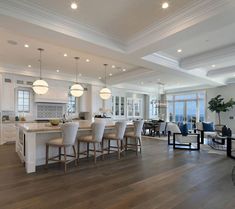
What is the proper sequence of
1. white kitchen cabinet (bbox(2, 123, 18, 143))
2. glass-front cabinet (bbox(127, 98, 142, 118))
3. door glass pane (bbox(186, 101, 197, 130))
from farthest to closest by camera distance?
1. glass-front cabinet (bbox(127, 98, 142, 118))
2. door glass pane (bbox(186, 101, 197, 130))
3. white kitchen cabinet (bbox(2, 123, 18, 143))

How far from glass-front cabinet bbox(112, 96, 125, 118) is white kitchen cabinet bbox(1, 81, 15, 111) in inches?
212

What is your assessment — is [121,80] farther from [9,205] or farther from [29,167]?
[9,205]

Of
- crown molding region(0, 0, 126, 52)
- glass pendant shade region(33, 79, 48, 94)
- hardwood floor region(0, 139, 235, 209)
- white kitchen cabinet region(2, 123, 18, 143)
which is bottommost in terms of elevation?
hardwood floor region(0, 139, 235, 209)

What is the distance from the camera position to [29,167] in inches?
143

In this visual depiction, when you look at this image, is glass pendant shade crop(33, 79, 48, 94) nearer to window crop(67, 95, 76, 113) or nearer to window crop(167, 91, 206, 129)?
window crop(67, 95, 76, 113)

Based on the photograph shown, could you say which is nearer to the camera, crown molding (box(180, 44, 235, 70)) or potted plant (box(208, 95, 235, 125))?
crown molding (box(180, 44, 235, 70))

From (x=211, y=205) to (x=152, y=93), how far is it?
10754mm

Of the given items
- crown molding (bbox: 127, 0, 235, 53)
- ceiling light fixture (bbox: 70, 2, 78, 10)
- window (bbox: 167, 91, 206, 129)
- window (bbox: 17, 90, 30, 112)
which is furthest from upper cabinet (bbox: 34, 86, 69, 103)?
window (bbox: 167, 91, 206, 129)

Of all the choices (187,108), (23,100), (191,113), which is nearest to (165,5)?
(23,100)

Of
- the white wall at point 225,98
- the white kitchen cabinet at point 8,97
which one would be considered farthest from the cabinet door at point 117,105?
the white kitchen cabinet at point 8,97

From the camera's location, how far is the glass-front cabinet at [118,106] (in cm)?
1063

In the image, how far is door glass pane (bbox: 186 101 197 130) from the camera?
11.6 metres

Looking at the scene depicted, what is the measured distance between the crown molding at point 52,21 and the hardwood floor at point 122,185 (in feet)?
9.51

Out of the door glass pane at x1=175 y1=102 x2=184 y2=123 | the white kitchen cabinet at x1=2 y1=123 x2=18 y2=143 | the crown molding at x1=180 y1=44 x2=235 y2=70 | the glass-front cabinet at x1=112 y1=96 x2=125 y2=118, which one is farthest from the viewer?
the door glass pane at x1=175 y1=102 x2=184 y2=123
